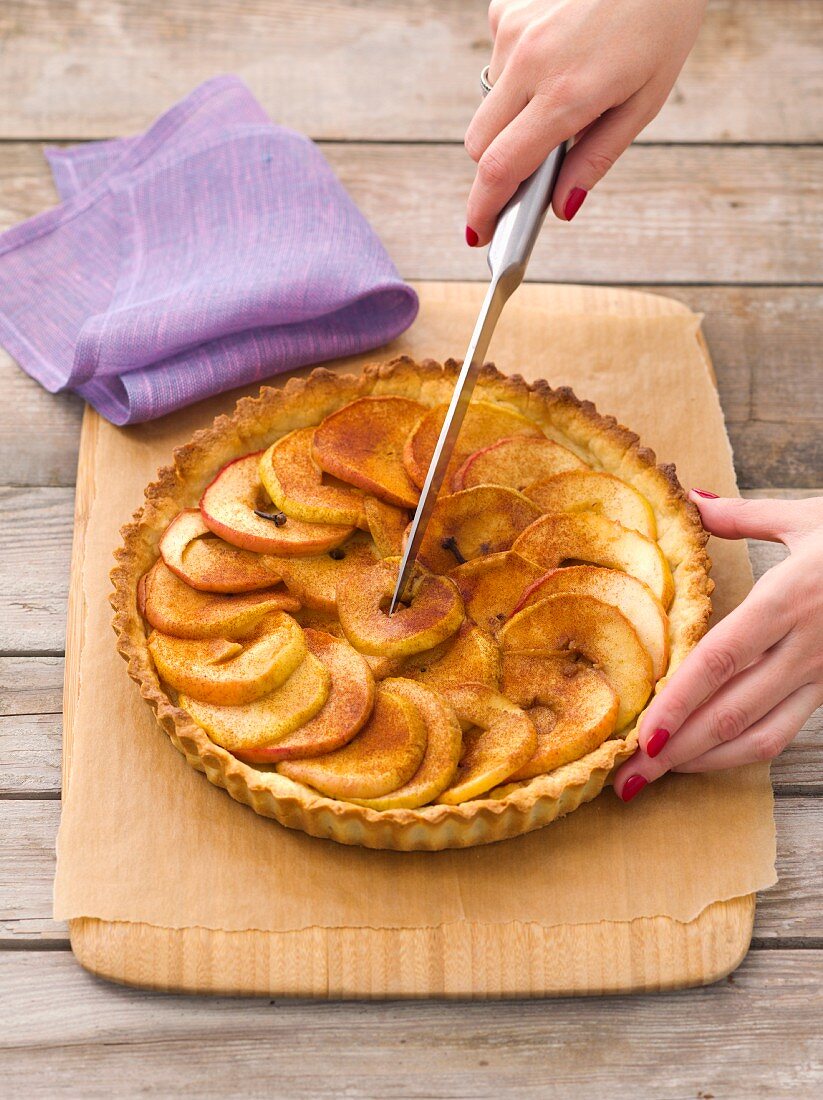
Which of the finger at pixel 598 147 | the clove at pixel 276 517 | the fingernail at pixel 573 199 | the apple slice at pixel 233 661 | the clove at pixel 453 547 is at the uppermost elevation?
the finger at pixel 598 147

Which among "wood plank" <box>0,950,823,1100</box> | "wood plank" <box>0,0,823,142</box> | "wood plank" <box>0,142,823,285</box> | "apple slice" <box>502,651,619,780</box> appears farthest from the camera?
"wood plank" <box>0,0,823,142</box>

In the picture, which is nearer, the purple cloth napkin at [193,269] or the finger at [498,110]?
the finger at [498,110]

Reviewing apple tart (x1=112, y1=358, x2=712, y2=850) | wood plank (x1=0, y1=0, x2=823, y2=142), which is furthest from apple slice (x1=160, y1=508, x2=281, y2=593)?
wood plank (x1=0, y1=0, x2=823, y2=142)

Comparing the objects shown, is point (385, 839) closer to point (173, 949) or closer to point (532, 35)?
point (173, 949)

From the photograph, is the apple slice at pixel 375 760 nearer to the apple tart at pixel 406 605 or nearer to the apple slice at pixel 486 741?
the apple tart at pixel 406 605

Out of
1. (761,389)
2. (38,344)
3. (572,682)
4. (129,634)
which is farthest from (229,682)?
(761,389)

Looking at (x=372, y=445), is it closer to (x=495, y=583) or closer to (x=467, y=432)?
(x=467, y=432)

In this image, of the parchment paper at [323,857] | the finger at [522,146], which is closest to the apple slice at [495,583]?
the parchment paper at [323,857]

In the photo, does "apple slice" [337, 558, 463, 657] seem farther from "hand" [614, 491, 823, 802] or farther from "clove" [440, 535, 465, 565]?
"hand" [614, 491, 823, 802]
